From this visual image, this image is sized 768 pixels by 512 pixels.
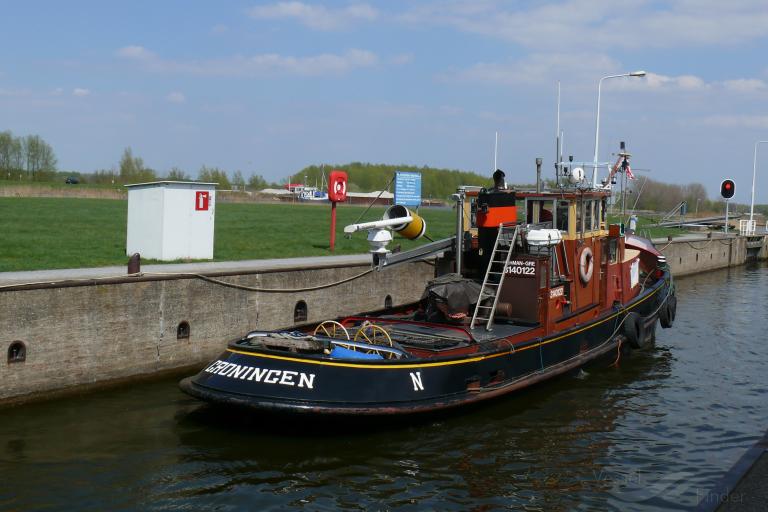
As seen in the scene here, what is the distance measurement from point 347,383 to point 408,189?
15.1 metres

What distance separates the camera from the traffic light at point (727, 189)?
45.4 m

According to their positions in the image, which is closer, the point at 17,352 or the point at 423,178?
the point at 17,352

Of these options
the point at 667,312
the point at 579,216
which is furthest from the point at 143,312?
the point at 667,312

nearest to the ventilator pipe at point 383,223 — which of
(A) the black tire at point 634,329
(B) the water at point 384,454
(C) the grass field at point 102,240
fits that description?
(B) the water at point 384,454

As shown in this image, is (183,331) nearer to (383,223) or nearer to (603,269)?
(383,223)

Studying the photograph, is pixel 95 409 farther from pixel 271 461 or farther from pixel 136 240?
pixel 136 240

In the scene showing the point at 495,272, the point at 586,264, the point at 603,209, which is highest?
the point at 603,209

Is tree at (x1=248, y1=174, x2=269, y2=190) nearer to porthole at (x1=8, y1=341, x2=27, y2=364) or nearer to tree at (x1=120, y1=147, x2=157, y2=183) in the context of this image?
tree at (x1=120, y1=147, x2=157, y2=183)

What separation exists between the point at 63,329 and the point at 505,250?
774 centimetres

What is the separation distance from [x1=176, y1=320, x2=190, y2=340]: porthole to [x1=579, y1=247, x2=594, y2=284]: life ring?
7662 mm

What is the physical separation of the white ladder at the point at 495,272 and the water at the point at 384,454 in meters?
1.48

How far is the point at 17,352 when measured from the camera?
12.0 m

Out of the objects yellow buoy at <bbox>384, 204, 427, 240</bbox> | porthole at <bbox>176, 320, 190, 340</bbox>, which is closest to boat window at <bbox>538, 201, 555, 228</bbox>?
yellow buoy at <bbox>384, 204, 427, 240</bbox>

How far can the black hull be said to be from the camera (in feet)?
34.3
